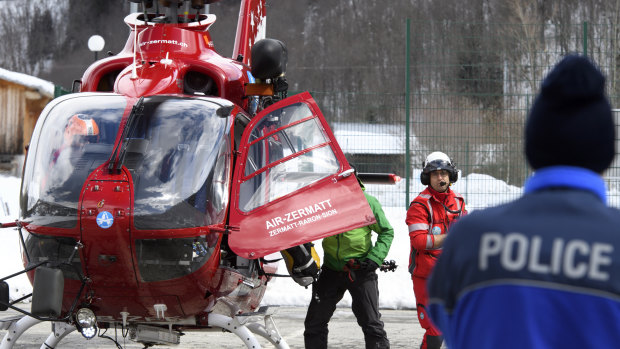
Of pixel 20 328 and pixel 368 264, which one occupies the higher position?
pixel 368 264

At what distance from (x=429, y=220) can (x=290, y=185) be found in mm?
1069

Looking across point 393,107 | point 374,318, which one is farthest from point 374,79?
point 374,318

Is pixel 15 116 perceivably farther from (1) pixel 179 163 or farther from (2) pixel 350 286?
(1) pixel 179 163

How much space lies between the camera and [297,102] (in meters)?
6.84

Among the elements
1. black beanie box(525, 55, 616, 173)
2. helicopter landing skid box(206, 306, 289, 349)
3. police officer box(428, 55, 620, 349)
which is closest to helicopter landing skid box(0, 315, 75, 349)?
helicopter landing skid box(206, 306, 289, 349)

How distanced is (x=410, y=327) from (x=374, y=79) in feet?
97.2

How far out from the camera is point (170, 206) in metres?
6.15

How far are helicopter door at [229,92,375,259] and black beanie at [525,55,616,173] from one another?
170 inches

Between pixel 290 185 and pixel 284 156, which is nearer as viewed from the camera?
pixel 290 185

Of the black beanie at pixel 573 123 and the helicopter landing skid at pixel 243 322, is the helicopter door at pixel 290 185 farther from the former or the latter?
the black beanie at pixel 573 123

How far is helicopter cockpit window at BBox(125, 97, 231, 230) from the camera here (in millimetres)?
6137

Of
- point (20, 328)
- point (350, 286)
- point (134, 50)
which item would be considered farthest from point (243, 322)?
point (134, 50)

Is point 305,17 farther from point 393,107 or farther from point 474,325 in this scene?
point 474,325

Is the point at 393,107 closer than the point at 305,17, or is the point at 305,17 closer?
the point at 393,107
